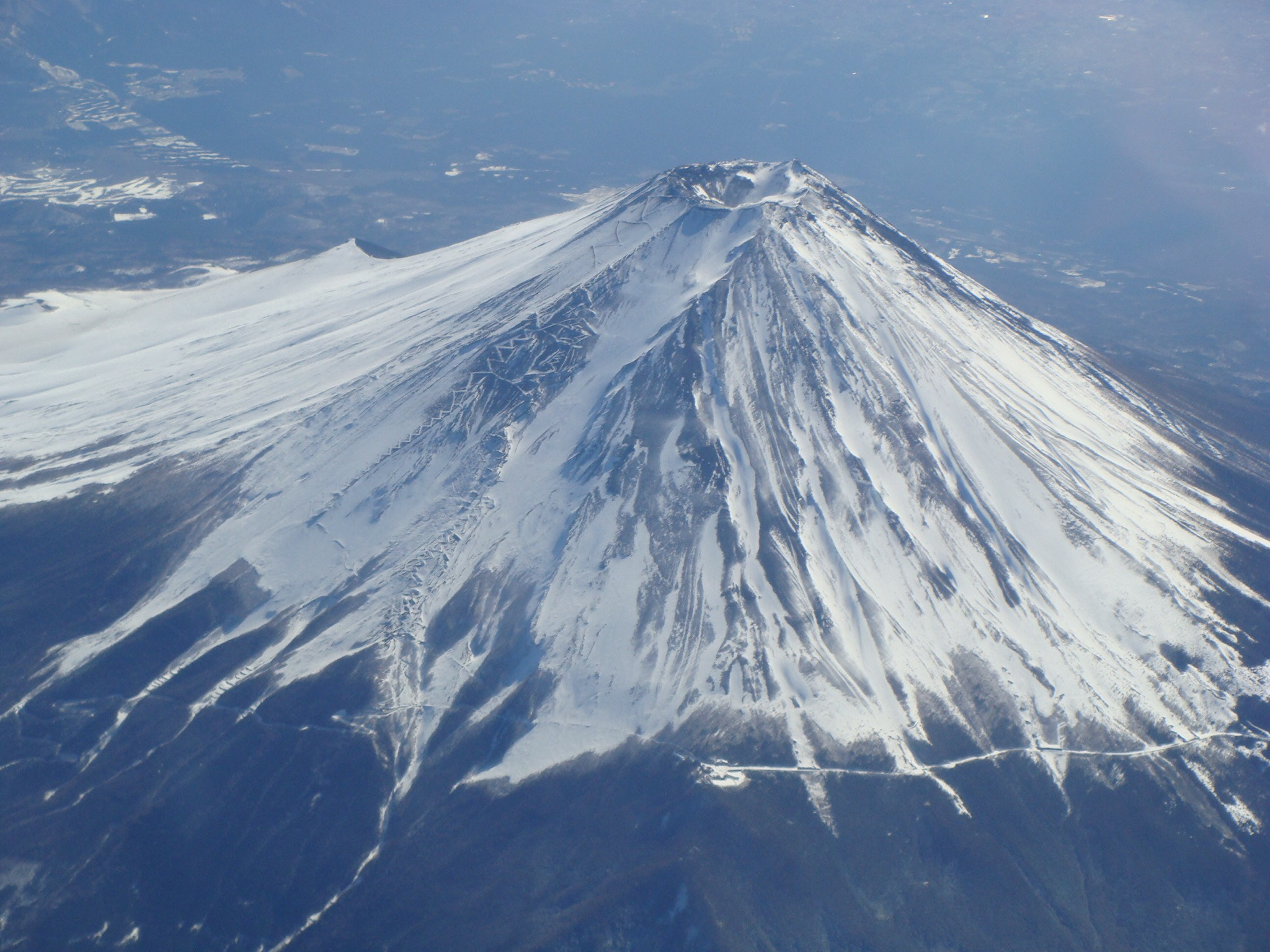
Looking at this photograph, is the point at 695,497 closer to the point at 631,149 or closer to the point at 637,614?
the point at 637,614

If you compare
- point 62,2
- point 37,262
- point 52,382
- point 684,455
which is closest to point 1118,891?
point 684,455

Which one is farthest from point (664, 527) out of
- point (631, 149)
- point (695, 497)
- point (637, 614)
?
point (631, 149)

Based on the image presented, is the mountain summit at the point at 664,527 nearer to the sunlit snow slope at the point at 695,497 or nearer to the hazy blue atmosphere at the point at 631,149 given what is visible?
the sunlit snow slope at the point at 695,497

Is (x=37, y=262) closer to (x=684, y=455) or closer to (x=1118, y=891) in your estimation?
(x=684, y=455)

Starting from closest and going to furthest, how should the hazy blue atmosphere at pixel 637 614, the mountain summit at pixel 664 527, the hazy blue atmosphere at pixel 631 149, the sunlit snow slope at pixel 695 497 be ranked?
the hazy blue atmosphere at pixel 637 614, the mountain summit at pixel 664 527, the sunlit snow slope at pixel 695 497, the hazy blue atmosphere at pixel 631 149

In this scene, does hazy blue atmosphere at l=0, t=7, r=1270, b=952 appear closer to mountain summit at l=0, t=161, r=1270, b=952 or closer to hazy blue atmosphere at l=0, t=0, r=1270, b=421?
mountain summit at l=0, t=161, r=1270, b=952

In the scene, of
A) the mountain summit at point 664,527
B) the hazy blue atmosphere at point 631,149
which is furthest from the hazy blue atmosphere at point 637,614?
the hazy blue atmosphere at point 631,149
